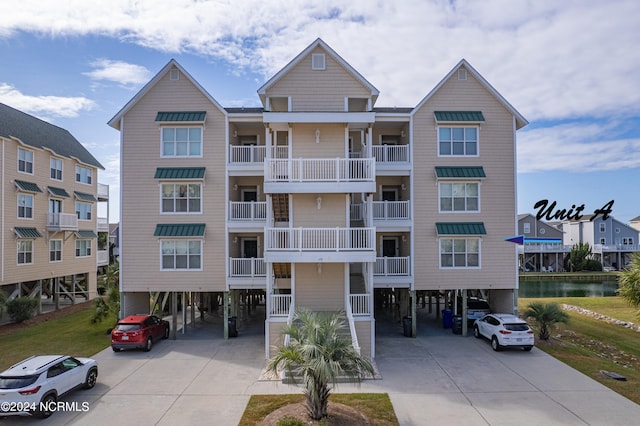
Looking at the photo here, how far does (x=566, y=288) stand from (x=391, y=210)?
3735 cm

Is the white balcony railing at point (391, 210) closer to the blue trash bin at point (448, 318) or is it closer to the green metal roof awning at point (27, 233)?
the blue trash bin at point (448, 318)

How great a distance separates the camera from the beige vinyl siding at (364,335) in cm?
1617

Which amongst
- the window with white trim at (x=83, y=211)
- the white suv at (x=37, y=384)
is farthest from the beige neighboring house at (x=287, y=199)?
the window with white trim at (x=83, y=211)

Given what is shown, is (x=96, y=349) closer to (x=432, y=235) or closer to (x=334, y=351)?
(x=334, y=351)

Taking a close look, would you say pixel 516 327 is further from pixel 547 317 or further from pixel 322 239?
pixel 322 239

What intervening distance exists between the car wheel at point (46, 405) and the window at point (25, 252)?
18.2 metres

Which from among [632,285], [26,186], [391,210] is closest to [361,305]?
[391,210]

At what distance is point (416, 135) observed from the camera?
65.0 feet

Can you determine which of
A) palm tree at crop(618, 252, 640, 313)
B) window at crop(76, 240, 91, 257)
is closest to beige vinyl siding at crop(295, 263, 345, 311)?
palm tree at crop(618, 252, 640, 313)

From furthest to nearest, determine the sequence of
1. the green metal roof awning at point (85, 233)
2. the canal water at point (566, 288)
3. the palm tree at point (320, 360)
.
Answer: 1. the canal water at point (566, 288)
2. the green metal roof awning at point (85, 233)
3. the palm tree at point (320, 360)

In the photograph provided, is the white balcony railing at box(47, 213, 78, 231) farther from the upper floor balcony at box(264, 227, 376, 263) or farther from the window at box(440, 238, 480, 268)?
the window at box(440, 238, 480, 268)

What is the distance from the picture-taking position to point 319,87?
61.6 ft

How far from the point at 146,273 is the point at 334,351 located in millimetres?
13017

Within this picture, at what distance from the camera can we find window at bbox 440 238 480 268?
19750 millimetres
